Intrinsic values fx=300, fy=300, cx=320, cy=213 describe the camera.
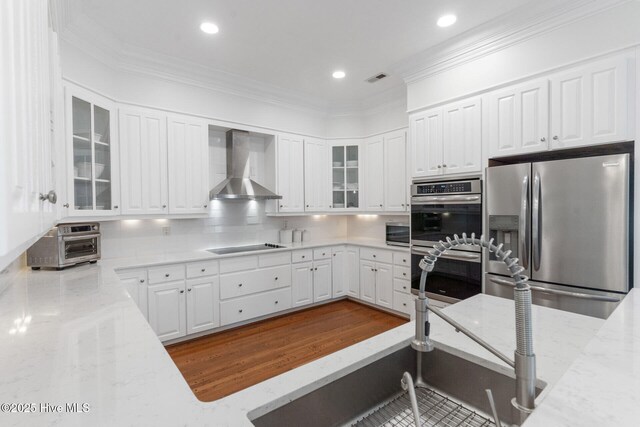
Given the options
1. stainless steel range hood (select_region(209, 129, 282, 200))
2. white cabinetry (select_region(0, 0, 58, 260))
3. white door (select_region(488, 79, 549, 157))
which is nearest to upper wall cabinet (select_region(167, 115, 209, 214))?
stainless steel range hood (select_region(209, 129, 282, 200))

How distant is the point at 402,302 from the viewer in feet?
12.5

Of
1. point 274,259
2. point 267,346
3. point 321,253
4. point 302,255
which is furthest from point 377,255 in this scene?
point 267,346

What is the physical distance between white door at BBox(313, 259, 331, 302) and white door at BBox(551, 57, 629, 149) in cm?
295

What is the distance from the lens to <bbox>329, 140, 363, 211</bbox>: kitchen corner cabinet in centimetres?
463

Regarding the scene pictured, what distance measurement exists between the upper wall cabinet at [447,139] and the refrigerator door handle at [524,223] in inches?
20.6

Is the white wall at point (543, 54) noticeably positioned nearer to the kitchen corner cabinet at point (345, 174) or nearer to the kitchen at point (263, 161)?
the kitchen at point (263, 161)

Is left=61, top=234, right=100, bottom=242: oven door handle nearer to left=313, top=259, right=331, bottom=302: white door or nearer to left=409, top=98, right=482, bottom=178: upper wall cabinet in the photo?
left=313, top=259, right=331, bottom=302: white door

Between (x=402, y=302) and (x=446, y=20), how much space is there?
304cm

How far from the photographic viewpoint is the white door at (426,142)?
3205 mm

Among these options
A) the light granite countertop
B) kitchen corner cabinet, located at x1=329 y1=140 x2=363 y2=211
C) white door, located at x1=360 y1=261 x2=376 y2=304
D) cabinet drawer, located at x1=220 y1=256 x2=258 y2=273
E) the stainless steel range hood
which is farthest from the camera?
kitchen corner cabinet, located at x1=329 y1=140 x2=363 y2=211

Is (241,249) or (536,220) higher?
(536,220)

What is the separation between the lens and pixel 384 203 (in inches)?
168

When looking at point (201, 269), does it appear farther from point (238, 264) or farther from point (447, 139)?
point (447, 139)

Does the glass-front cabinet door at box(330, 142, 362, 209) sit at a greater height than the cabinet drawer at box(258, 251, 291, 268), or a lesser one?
greater
